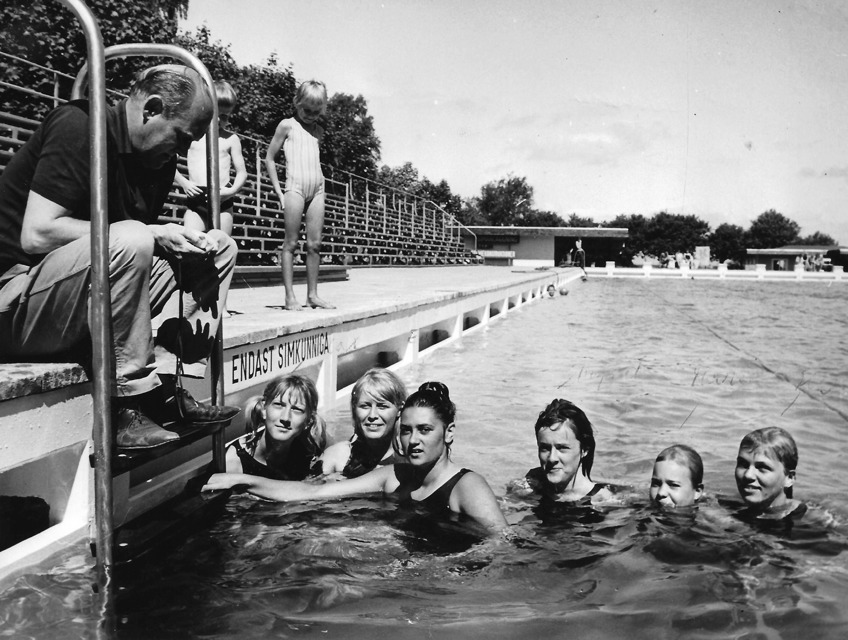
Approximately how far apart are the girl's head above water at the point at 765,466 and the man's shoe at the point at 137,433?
2.65 m

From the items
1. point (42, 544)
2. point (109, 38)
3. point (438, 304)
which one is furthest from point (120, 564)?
point (109, 38)

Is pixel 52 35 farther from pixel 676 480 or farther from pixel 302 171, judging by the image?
pixel 676 480

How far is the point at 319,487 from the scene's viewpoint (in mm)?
3715

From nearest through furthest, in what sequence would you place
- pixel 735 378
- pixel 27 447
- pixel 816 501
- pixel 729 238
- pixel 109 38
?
pixel 27 447 < pixel 816 501 < pixel 735 378 < pixel 109 38 < pixel 729 238

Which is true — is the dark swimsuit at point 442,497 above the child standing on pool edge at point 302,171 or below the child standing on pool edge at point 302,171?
below

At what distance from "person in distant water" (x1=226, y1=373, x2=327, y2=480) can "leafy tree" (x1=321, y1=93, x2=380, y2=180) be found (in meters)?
26.2

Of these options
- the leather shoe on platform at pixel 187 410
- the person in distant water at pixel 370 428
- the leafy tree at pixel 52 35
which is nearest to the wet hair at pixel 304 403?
the person in distant water at pixel 370 428

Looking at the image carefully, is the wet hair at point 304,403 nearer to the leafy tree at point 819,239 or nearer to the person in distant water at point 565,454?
the person in distant water at point 565,454

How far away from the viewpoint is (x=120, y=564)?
Answer: 2.52 meters

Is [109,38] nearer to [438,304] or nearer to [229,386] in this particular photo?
[438,304]

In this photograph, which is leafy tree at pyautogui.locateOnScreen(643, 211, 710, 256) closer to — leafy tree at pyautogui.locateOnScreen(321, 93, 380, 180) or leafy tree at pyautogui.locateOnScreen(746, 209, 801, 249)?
leafy tree at pyautogui.locateOnScreen(746, 209, 801, 249)

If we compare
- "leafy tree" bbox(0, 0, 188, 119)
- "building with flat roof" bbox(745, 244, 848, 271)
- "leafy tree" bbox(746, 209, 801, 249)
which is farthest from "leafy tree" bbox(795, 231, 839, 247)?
"leafy tree" bbox(0, 0, 188, 119)

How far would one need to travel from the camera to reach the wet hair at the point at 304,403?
3779 mm

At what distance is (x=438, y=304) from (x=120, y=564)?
22.0ft
